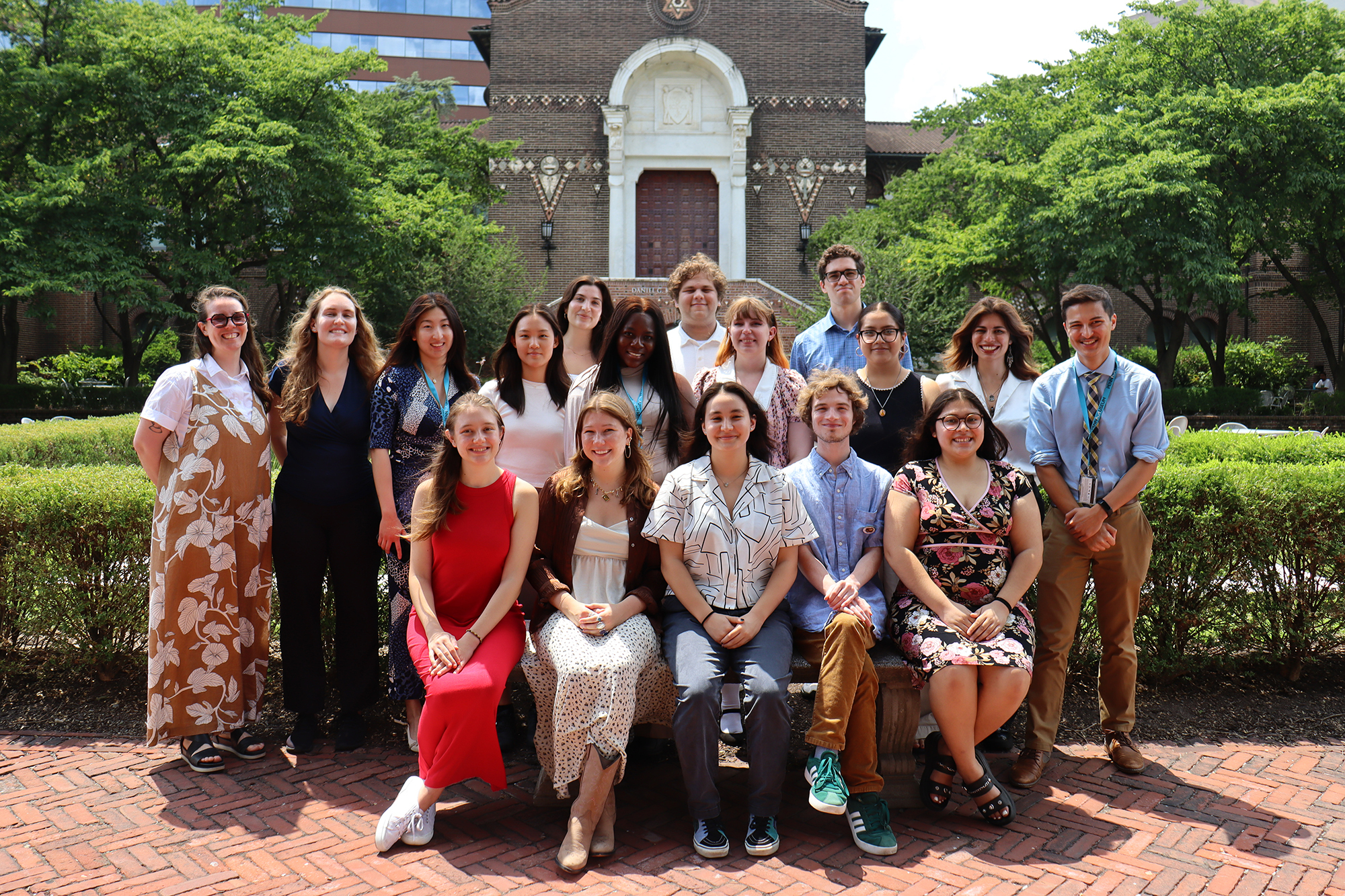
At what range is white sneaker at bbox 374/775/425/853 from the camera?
3576mm

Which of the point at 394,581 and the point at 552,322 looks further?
the point at 552,322

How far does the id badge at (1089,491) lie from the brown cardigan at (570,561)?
2093mm

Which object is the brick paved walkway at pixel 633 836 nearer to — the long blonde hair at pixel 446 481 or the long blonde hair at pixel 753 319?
the long blonde hair at pixel 446 481

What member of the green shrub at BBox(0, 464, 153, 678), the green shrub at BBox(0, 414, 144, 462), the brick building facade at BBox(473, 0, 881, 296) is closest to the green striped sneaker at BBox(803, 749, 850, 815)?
the green shrub at BBox(0, 464, 153, 678)

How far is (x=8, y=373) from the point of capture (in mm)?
23891

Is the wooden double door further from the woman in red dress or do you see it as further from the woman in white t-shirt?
the woman in red dress

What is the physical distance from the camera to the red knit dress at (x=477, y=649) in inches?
146

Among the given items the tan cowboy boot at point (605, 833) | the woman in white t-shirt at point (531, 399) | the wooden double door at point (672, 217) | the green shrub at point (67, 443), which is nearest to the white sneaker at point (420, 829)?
the tan cowboy boot at point (605, 833)

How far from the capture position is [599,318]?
5.13m

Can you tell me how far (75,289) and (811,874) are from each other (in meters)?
20.3

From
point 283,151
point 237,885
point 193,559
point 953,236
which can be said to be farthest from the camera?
point 953,236

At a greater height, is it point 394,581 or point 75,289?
point 75,289

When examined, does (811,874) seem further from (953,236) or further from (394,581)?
(953,236)

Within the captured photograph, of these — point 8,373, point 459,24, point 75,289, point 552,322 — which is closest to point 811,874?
point 552,322
